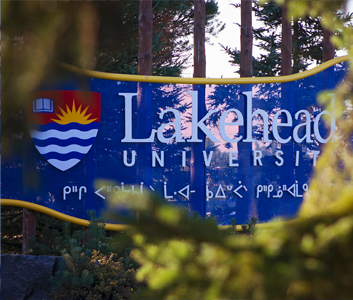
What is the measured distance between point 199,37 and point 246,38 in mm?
1003

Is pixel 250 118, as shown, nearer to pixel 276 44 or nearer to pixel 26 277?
pixel 26 277

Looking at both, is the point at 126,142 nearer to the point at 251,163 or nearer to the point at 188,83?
the point at 188,83

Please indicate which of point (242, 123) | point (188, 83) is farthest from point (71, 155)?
point (242, 123)

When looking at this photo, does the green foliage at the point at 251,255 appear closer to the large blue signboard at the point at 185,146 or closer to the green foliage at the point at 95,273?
the green foliage at the point at 95,273

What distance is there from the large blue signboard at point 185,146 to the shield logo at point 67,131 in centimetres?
1

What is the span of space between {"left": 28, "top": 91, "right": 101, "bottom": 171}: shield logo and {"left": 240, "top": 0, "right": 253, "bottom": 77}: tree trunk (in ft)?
11.5

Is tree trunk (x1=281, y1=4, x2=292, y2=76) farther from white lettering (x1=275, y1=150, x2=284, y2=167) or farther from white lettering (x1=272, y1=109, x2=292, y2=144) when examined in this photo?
white lettering (x1=275, y1=150, x2=284, y2=167)

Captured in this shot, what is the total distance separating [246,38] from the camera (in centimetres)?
705

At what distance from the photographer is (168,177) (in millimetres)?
5207

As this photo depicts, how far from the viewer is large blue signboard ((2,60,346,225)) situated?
15.8 feet

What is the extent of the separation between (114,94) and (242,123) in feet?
6.69

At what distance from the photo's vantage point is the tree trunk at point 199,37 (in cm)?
717

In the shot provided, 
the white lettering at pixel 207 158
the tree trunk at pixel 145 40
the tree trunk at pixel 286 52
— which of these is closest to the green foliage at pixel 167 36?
the tree trunk at pixel 145 40

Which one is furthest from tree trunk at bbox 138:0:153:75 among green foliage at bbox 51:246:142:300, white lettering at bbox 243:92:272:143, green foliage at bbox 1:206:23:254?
green foliage at bbox 1:206:23:254
